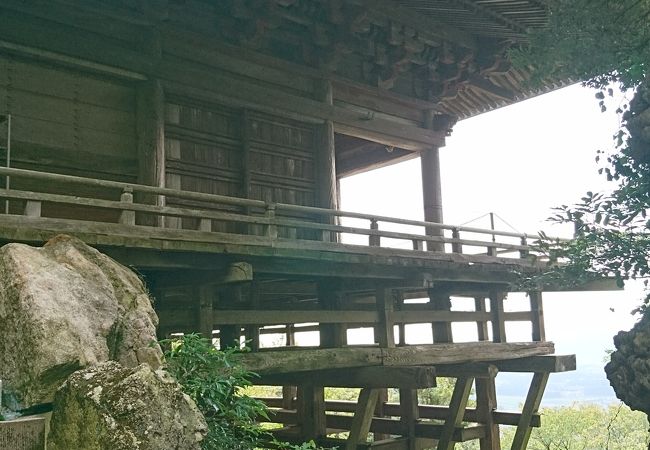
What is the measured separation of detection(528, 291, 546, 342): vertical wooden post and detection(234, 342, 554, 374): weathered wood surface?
6.7 inches

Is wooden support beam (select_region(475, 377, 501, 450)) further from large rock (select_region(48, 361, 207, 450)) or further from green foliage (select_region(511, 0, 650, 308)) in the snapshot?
large rock (select_region(48, 361, 207, 450))

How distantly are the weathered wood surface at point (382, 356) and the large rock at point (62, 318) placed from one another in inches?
68.3

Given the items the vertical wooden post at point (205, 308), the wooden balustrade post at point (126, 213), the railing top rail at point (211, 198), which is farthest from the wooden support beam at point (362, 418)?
the wooden balustrade post at point (126, 213)

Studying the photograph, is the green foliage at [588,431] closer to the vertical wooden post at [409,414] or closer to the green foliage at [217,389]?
the vertical wooden post at [409,414]

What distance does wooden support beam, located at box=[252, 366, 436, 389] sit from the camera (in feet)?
28.0

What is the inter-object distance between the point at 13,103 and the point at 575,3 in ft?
20.1

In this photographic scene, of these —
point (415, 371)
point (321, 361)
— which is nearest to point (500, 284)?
point (415, 371)

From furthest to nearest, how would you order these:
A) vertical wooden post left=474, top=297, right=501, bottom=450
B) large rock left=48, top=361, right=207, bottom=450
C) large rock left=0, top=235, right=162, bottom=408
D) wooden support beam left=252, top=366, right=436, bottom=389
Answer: vertical wooden post left=474, top=297, right=501, bottom=450
wooden support beam left=252, top=366, right=436, bottom=389
large rock left=0, top=235, right=162, bottom=408
large rock left=48, top=361, right=207, bottom=450

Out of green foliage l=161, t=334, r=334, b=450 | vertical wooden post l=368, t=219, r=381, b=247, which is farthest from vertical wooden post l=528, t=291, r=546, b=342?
green foliage l=161, t=334, r=334, b=450

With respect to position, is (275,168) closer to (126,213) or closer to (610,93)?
(126,213)

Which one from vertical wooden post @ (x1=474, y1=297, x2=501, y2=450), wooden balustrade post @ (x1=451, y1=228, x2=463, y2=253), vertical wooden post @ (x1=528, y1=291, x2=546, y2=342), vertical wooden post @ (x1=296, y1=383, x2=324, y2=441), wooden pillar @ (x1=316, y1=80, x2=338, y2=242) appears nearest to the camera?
wooden balustrade post @ (x1=451, y1=228, x2=463, y2=253)

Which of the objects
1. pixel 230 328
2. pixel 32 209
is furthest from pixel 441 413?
pixel 32 209

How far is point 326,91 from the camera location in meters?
10.6

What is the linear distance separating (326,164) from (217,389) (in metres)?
5.77
